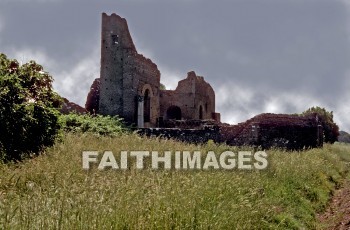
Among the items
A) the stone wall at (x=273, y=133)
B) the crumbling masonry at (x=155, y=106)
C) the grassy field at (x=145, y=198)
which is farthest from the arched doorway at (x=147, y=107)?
the grassy field at (x=145, y=198)

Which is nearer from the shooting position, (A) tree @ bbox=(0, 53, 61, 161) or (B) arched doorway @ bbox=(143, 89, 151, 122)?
(A) tree @ bbox=(0, 53, 61, 161)

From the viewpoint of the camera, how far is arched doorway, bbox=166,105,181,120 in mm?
36688

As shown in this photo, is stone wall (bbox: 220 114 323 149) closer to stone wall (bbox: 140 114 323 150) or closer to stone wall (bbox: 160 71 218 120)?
stone wall (bbox: 140 114 323 150)

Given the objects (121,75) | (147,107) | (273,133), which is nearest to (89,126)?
(121,75)

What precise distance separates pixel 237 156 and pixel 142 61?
17.8 meters

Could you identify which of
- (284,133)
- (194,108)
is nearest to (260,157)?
(284,133)

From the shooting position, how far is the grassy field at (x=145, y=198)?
4012 millimetres

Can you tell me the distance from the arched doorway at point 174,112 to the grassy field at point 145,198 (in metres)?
26.2

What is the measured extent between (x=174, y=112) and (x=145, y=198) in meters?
32.3

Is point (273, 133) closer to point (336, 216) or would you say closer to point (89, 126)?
point (89, 126)

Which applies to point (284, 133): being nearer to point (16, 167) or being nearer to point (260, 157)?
point (260, 157)

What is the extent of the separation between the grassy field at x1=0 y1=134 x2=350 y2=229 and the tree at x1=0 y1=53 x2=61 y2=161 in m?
0.61

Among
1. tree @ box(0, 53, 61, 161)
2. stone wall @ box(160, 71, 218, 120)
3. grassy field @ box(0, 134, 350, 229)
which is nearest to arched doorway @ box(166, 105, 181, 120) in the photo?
stone wall @ box(160, 71, 218, 120)

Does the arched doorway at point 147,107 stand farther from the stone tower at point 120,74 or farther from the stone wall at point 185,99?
the stone wall at point 185,99
